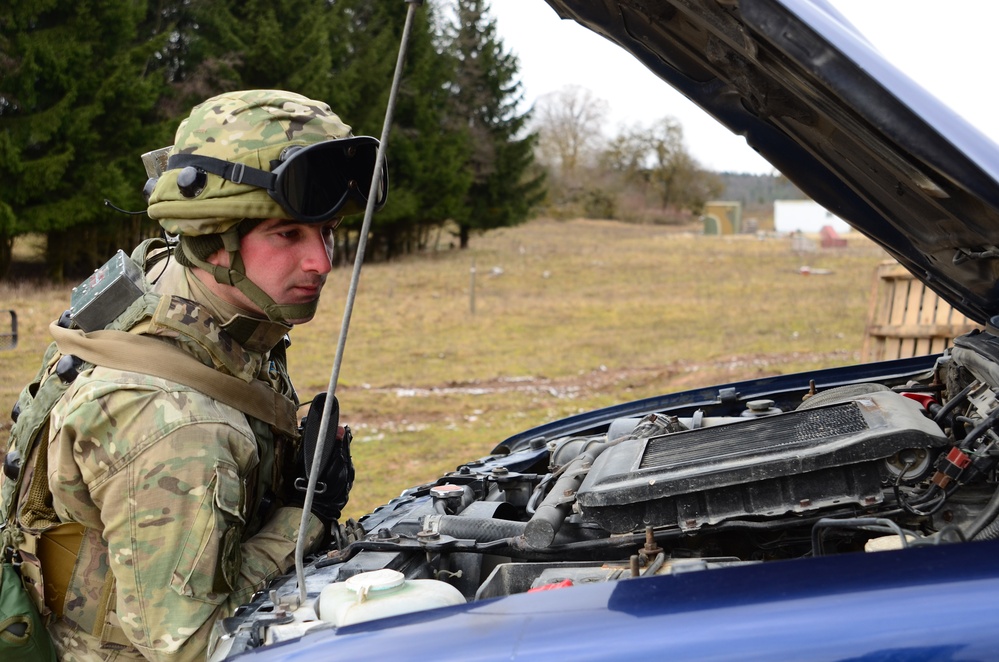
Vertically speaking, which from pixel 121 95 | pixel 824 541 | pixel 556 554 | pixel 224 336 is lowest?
pixel 556 554

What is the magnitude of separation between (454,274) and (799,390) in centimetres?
2006

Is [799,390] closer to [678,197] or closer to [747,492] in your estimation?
[747,492]

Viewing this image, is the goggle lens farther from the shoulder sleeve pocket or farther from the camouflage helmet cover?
the shoulder sleeve pocket

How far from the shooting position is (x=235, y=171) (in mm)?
2082

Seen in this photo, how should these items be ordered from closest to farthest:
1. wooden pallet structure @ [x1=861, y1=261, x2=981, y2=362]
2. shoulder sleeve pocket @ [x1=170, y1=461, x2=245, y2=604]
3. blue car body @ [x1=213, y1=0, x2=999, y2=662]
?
blue car body @ [x1=213, y1=0, x2=999, y2=662], shoulder sleeve pocket @ [x1=170, y1=461, x2=245, y2=604], wooden pallet structure @ [x1=861, y1=261, x2=981, y2=362]

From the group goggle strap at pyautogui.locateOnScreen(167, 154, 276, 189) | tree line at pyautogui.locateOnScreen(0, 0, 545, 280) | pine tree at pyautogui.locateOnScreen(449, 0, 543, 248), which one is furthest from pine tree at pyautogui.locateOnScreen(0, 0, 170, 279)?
goggle strap at pyautogui.locateOnScreen(167, 154, 276, 189)

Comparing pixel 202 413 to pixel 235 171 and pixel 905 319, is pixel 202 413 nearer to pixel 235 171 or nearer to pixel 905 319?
pixel 235 171


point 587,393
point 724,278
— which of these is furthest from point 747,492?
point 724,278

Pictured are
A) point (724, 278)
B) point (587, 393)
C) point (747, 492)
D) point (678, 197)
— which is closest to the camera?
point (747, 492)

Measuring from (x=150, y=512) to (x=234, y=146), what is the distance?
0.86m

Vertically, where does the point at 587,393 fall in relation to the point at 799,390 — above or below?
below

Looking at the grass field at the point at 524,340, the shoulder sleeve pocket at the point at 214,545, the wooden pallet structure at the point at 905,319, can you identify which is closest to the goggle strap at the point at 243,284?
the shoulder sleeve pocket at the point at 214,545

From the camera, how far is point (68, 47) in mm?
16828

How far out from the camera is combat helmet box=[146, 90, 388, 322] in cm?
209
